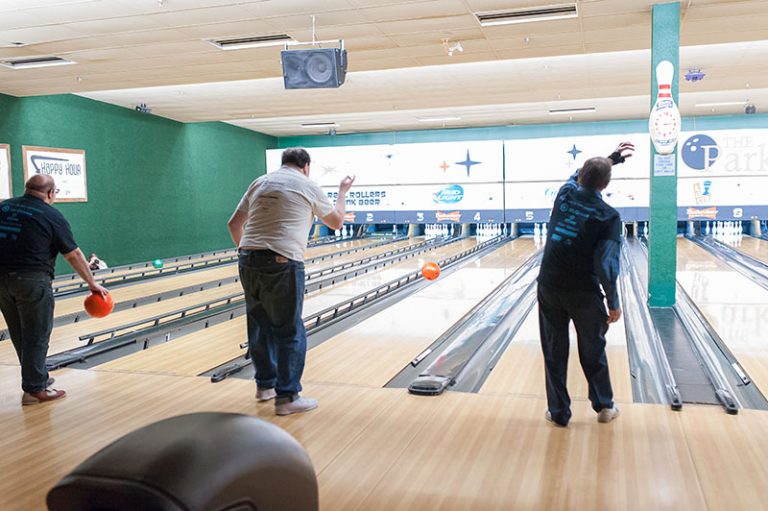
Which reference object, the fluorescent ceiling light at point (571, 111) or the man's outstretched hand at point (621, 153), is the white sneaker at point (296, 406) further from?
the fluorescent ceiling light at point (571, 111)

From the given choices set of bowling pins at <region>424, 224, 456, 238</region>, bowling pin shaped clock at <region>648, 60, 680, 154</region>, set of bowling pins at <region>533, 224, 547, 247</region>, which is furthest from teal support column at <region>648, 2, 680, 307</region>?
set of bowling pins at <region>424, 224, 456, 238</region>

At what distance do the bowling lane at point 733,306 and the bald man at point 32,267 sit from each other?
3.35 metres

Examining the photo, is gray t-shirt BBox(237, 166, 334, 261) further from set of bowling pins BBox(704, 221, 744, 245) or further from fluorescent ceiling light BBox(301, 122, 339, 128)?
set of bowling pins BBox(704, 221, 744, 245)

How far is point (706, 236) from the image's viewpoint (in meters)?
12.0

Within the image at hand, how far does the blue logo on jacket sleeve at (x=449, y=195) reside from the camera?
511 inches

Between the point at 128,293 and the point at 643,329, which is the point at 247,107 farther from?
the point at 643,329

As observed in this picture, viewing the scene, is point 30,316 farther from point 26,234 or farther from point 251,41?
point 251,41

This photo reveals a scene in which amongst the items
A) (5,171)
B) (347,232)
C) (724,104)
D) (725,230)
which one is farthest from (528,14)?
(347,232)

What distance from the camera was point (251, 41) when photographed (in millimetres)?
5852

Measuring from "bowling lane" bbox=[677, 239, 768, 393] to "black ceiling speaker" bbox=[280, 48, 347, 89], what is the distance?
3251 millimetres

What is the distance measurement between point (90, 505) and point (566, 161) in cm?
1223

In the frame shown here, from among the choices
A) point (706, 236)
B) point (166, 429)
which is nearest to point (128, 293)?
point (166, 429)

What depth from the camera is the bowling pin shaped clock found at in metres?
5.12

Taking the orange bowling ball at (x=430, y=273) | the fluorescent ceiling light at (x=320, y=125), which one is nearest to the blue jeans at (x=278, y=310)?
the orange bowling ball at (x=430, y=273)
